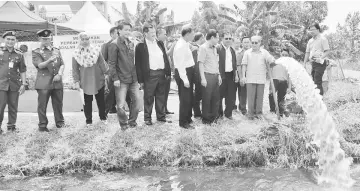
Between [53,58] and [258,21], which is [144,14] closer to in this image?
[258,21]

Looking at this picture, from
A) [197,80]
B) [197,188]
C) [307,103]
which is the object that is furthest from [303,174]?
[197,80]

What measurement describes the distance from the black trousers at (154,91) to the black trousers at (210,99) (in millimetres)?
754

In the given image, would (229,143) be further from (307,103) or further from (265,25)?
(265,25)

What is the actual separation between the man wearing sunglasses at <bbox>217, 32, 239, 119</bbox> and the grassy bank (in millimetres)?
1378

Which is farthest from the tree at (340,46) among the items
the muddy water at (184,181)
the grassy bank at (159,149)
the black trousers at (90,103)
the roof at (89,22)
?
the muddy water at (184,181)

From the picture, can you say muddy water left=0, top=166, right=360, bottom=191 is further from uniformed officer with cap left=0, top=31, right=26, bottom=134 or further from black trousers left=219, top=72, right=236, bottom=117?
black trousers left=219, top=72, right=236, bottom=117

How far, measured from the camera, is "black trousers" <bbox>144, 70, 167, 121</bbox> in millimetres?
6496

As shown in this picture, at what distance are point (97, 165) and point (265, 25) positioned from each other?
1820 cm

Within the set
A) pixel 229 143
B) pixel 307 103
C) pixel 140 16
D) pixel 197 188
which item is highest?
pixel 140 16

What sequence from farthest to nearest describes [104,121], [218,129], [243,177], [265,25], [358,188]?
[265,25] < [104,121] < [218,129] < [243,177] < [358,188]

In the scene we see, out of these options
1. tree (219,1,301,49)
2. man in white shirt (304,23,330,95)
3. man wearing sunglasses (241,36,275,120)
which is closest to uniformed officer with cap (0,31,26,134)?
man wearing sunglasses (241,36,275,120)

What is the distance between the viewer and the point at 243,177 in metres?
4.99

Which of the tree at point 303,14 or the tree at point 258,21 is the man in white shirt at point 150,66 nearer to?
the tree at point 258,21

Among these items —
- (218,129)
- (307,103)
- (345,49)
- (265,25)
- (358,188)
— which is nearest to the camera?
(358,188)
